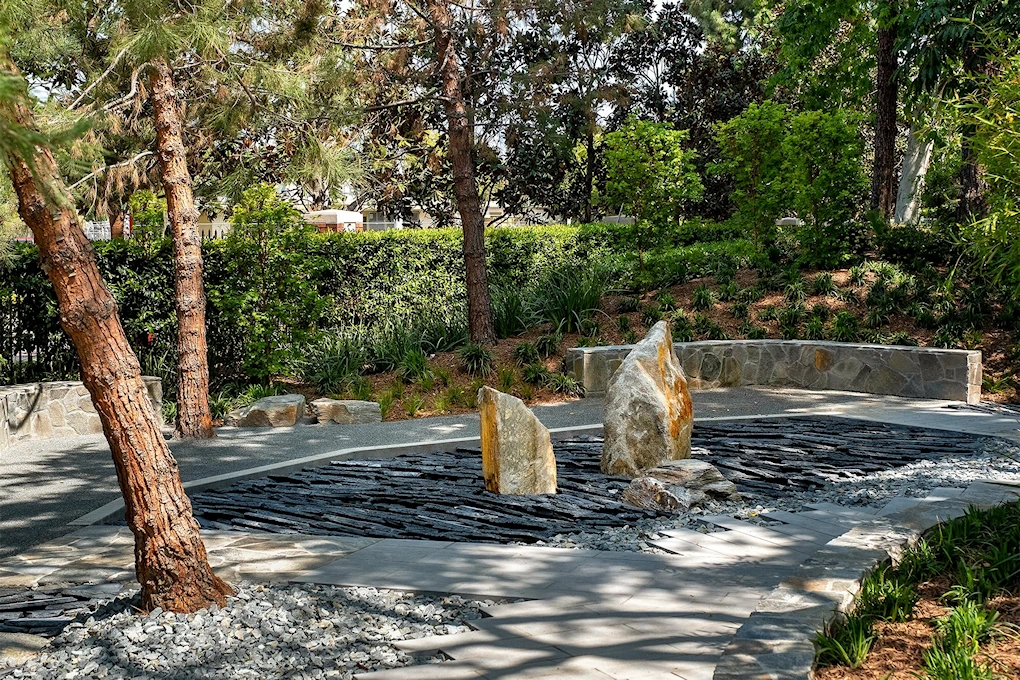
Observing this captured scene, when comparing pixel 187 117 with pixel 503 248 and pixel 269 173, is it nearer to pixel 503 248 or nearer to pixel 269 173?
pixel 503 248

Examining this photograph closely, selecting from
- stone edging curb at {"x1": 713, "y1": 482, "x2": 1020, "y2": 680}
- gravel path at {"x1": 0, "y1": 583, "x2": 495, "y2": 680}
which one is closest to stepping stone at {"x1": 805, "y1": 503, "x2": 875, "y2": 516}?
stone edging curb at {"x1": 713, "y1": 482, "x2": 1020, "y2": 680}

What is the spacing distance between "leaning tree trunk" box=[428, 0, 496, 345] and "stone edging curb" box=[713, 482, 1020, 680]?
905 cm

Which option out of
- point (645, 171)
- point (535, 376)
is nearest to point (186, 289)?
point (535, 376)

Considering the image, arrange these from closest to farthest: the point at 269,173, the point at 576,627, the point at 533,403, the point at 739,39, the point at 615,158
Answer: the point at 576,627 < the point at 533,403 < the point at 615,158 < the point at 269,173 < the point at 739,39

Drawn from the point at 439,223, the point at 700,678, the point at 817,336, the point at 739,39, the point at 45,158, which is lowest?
the point at 700,678

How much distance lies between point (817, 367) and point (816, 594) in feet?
31.6

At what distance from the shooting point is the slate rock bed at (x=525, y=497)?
6.80 m

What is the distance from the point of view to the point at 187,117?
42.9 feet

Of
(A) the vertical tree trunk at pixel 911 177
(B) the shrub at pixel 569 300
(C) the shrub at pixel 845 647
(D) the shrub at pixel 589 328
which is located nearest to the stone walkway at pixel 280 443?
(D) the shrub at pixel 589 328

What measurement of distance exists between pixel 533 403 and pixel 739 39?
18840 mm

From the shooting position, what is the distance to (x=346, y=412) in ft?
38.1

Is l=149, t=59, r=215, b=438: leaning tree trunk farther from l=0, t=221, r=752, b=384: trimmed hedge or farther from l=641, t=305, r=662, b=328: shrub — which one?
l=641, t=305, r=662, b=328: shrub

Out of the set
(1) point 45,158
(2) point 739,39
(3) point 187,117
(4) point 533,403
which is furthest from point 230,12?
(2) point 739,39

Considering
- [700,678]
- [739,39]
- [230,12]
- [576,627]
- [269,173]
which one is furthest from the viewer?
[739,39]
